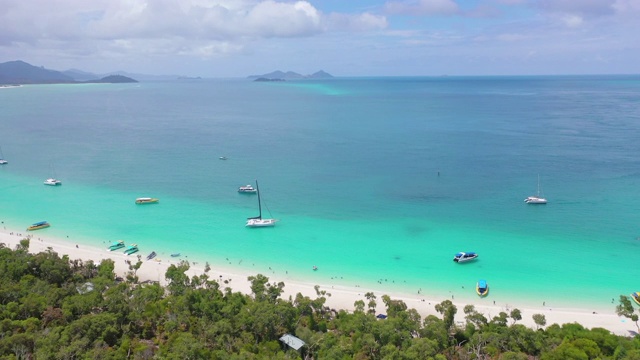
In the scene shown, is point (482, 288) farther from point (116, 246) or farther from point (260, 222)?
point (116, 246)

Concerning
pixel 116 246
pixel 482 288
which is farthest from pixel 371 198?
pixel 116 246

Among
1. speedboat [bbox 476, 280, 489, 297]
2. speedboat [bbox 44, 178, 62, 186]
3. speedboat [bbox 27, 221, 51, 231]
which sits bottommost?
speedboat [bbox 476, 280, 489, 297]

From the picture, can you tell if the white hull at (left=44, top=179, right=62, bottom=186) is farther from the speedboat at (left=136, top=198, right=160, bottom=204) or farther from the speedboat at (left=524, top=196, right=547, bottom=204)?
the speedboat at (left=524, top=196, right=547, bottom=204)

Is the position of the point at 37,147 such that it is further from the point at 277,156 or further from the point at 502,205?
the point at 502,205

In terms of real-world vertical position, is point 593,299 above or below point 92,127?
below

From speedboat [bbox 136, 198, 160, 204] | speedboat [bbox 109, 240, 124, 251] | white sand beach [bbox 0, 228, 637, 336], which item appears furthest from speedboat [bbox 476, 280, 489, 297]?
speedboat [bbox 136, 198, 160, 204]

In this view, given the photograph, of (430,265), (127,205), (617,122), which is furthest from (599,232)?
(617,122)
